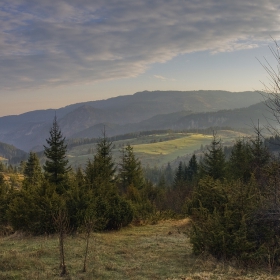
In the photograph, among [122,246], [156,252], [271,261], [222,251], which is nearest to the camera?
[271,261]

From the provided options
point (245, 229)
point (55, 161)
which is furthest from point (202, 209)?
point (55, 161)

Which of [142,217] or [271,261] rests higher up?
[271,261]

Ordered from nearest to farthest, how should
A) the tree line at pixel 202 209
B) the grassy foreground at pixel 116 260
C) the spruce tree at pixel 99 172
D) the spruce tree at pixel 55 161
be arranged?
1. the grassy foreground at pixel 116 260
2. the tree line at pixel 202 209
3. the spruce tree at pixel 99 172
4. the spruce tree at pixel 55 161

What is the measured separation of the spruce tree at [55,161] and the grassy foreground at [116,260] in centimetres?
1313

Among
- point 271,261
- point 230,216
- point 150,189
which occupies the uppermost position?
point 230,216

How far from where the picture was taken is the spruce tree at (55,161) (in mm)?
25644

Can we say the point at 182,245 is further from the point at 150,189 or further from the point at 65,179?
the point at 150,189

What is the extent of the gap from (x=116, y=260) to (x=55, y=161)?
18232mm

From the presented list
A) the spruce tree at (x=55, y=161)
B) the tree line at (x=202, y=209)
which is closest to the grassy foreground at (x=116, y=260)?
the tree line at (x=202, y=209)

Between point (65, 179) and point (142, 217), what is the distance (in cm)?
1004

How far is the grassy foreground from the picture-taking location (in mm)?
7699

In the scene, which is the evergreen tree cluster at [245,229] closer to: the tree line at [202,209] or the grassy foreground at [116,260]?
the tree line at [202,209]

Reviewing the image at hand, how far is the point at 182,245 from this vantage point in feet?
37.7

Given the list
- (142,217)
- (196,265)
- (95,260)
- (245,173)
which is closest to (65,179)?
(142,217)
